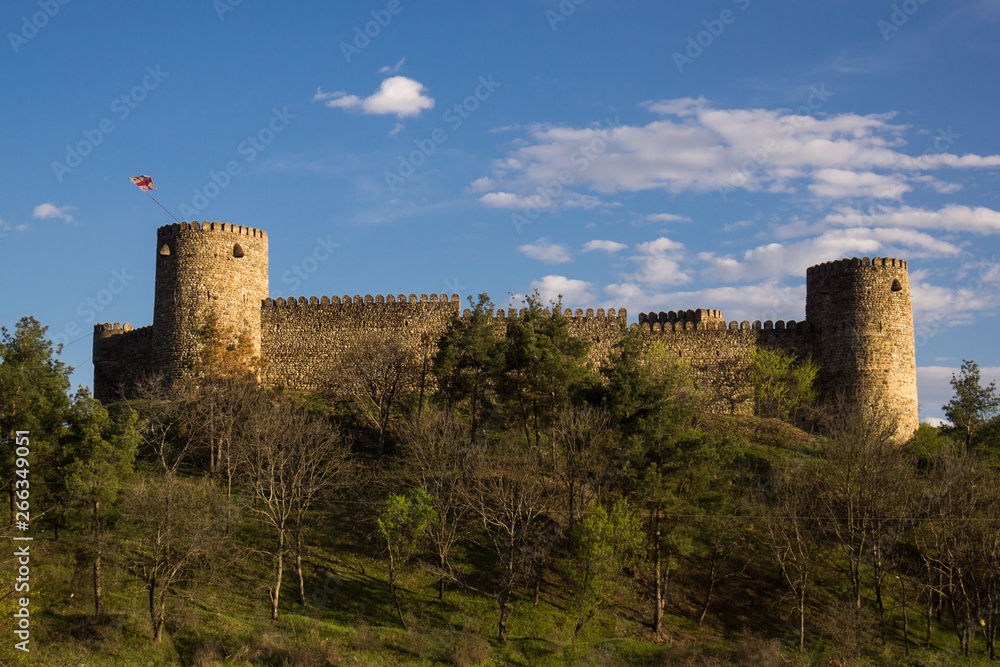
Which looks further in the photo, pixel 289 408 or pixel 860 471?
pixel 289 408

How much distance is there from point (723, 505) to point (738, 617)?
4.33 metres

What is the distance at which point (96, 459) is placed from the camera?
35312mm

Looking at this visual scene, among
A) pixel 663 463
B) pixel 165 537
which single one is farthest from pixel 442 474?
pixel 165 537

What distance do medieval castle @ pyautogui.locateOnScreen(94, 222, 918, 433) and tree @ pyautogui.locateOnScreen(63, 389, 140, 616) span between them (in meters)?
13.2

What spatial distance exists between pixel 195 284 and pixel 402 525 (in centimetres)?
1935

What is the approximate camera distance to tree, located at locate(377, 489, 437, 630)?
36406mm

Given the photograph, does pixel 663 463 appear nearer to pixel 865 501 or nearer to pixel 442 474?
pixel 865 501

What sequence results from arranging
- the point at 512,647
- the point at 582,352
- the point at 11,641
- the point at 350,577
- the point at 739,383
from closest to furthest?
the point at 11,641, the point at 512,647, the point at 350,577, the point at 582,352, the point at 739,383

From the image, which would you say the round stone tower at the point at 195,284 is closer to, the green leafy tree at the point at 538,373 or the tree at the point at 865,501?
the green leafy tree at the point at 538,373

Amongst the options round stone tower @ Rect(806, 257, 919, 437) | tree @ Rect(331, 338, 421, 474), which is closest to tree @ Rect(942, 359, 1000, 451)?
round stone tower @ Rect(806, 257, 919, 437)

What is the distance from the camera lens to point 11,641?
28.9m

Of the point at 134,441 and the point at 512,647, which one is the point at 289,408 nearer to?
the point at 134,441

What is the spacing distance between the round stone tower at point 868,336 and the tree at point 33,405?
36.9 m

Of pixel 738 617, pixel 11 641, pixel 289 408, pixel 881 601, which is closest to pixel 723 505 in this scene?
pixel 738 617
